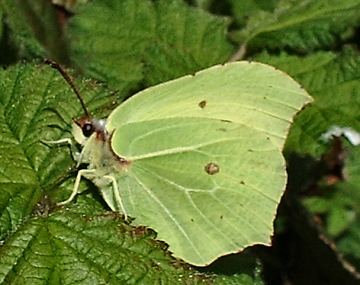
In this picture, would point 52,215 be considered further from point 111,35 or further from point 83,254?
point 111,35

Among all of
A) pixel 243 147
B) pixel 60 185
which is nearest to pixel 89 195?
pixel 60 185

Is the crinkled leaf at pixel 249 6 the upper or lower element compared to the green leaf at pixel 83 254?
upper

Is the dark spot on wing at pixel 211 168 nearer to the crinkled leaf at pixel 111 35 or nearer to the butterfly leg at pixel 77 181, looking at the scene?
the butterfly leg at pixel 77 181

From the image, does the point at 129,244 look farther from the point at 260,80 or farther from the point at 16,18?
the point at 16,18

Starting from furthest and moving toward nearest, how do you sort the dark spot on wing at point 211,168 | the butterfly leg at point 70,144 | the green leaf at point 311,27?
the green leaf at point 311,27, the dark spot on wing at point 211,168, the butterfly leg at point 70,144

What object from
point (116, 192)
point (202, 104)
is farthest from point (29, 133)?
point (202, 104)

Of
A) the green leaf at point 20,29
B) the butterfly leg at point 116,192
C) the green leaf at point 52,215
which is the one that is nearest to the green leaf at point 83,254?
the green leaf at point 52,215
